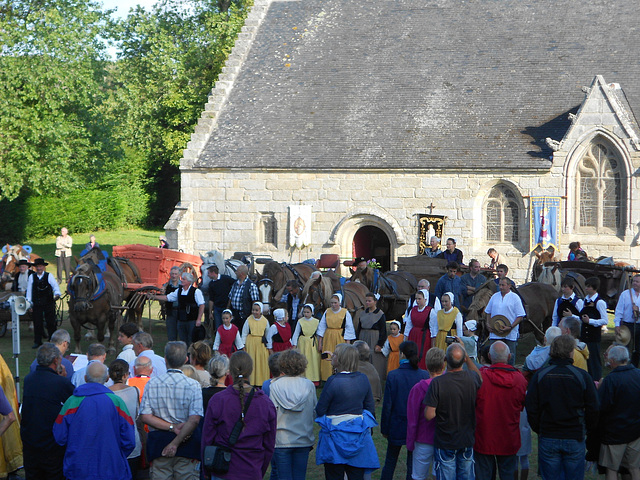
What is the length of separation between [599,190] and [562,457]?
17.9m

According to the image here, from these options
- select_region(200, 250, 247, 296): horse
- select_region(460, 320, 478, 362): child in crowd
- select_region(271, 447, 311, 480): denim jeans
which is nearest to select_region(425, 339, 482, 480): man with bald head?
select_region(271, 447, 311, 480): denim jeans

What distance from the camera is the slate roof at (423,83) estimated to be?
→ 24156mm

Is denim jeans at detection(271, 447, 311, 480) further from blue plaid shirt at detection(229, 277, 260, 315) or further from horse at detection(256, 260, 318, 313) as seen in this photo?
blue plaid shirt at detection(229, 277, 260, 315)

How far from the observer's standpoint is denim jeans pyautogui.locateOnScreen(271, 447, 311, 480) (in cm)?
719

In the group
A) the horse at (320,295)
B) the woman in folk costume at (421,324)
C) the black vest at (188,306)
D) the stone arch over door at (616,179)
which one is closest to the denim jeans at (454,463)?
the woman in folk costume at (421,324)

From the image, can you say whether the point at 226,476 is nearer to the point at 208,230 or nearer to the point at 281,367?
the point at 281,367

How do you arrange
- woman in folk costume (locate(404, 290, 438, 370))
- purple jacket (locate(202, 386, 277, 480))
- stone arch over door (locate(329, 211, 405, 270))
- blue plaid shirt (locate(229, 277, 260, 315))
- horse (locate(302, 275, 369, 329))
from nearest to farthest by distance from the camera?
purple jacket (locate(202, 386, 277, 480))
woman in folk costume (locate(404, 290, 438, 370))
horse (locate(302, 275, 369, 329))
blue plaid shirt (locate(229, 277, 260, 315))
stone arch over door (locate(329, 211, 405, 270))

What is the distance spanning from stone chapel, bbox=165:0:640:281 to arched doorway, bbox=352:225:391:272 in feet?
0.19

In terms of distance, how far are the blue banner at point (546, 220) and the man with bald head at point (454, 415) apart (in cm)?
1708

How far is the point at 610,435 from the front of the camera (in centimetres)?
745

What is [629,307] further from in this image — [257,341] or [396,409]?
[396,409]

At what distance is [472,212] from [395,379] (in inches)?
659

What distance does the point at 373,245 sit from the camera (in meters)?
27.4

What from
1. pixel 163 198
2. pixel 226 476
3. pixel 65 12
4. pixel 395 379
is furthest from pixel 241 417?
pixel 163 198
